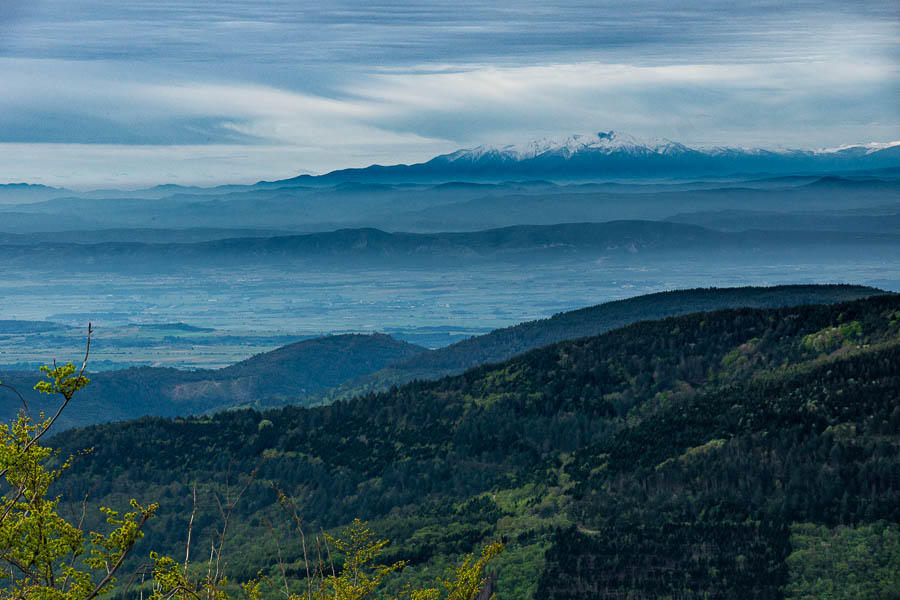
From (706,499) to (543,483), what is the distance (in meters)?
31.5

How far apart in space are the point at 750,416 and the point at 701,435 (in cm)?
606

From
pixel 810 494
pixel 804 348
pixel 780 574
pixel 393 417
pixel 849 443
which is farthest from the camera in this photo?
pixel 393 417

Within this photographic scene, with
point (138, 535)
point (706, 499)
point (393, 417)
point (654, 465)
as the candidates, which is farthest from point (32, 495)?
point (393, 417)

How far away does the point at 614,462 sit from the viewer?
127750 mm

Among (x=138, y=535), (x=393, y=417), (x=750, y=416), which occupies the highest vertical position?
(x=138, y=535)

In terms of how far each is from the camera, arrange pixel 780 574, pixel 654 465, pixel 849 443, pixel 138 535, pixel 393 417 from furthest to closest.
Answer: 1. pixel 393 417
2. pixel 654 465
3. pixel 849 443
4. pixel 780 574
5. pixel 138 535

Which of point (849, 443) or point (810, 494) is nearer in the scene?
point (810, 494)

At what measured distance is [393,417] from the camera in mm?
180625

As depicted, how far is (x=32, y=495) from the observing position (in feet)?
77.8

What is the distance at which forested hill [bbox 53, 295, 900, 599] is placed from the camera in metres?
90.7

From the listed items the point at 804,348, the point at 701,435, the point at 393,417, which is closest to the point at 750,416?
the point at 701,435

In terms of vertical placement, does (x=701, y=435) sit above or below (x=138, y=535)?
below

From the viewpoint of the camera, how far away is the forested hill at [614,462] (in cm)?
9069

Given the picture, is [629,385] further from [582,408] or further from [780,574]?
[780,574]
